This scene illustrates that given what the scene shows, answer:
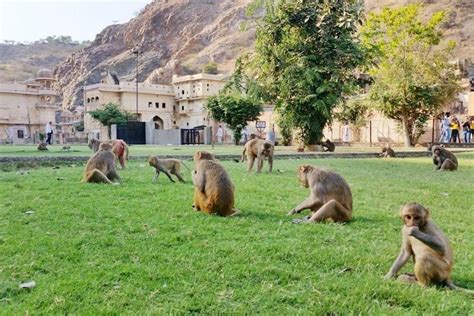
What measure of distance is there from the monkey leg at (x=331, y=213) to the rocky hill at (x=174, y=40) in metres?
92.4

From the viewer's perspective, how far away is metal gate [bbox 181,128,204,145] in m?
51.6

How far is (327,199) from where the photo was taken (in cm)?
671

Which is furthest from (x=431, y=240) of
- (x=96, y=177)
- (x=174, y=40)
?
(x=174, y=40)

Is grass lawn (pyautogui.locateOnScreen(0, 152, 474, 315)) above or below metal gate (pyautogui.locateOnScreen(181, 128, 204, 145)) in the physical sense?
below

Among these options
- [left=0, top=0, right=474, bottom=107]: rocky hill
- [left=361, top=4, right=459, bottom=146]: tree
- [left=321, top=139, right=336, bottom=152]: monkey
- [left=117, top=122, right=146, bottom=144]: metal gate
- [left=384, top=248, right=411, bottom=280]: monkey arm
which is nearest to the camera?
[left=384, top=248, right=411, bottom=280]: monkey arm

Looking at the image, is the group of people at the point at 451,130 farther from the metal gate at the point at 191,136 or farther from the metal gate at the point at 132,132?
the metal gate at the point at 132,132

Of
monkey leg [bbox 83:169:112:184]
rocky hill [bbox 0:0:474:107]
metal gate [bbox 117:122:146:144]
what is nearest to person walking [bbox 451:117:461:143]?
metal gate [bbox 117:122:146:144]

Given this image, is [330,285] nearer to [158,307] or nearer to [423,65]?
[158,307]

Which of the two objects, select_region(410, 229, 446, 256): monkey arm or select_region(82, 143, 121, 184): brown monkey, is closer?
select_region(410, 229, 446, 256): monkey arm

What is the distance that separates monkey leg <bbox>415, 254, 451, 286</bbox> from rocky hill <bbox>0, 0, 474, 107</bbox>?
94.8 metres

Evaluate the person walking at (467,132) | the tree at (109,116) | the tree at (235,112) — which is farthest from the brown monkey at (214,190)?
the tree at (109,116)

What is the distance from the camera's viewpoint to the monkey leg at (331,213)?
21.2 feet

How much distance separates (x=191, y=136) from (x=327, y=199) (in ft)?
150

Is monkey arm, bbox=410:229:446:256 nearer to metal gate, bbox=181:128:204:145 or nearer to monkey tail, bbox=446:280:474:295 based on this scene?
monkey tail, bbox=446:280:474:295
